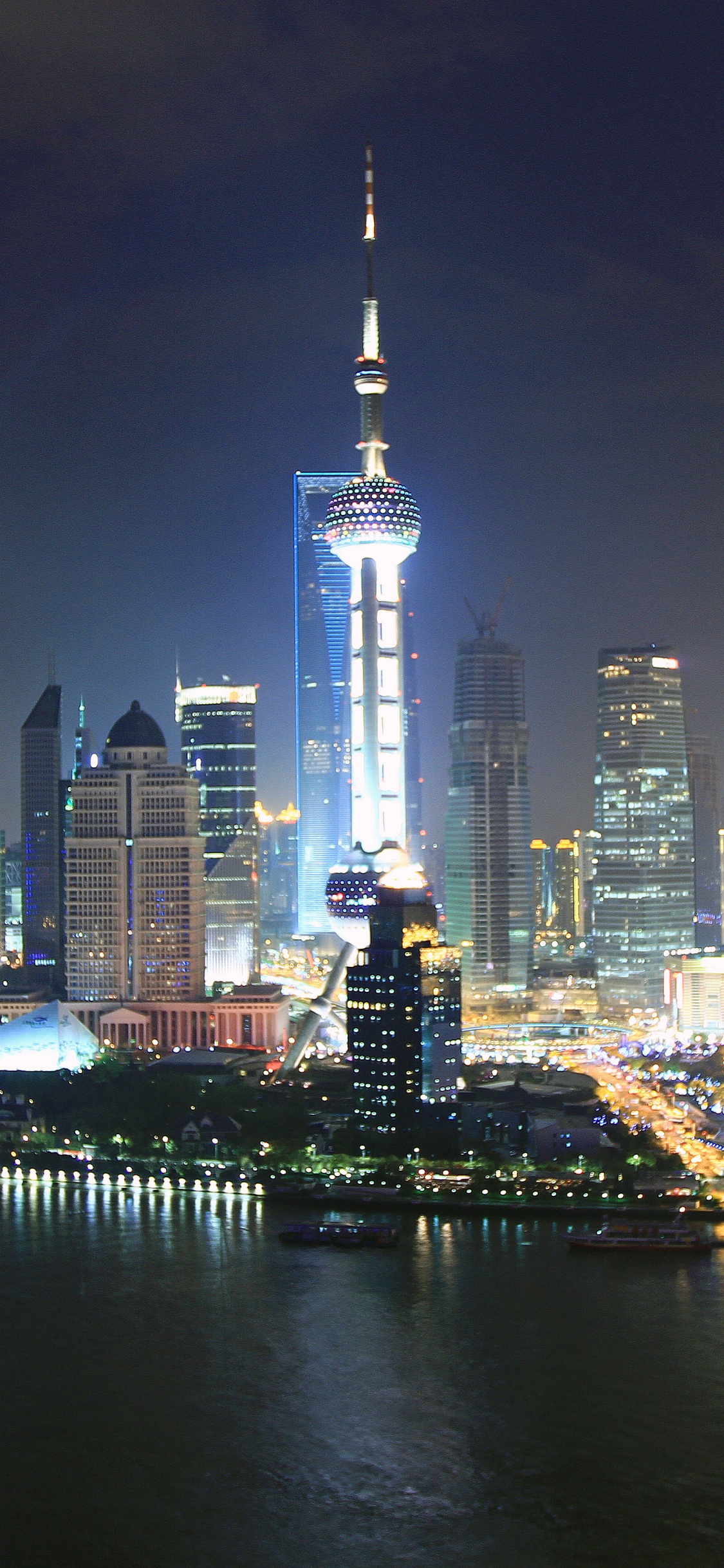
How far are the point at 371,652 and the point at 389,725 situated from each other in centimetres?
150

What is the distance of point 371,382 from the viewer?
3309 centimetres

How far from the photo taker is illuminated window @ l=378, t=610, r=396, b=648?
3412 cm

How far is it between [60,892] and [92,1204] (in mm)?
19071

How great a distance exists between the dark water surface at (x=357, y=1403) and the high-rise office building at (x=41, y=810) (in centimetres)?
2597

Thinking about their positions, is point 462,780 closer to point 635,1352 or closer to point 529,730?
point 529,730

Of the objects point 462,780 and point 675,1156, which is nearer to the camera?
point 675,1156

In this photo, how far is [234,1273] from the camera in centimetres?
1675

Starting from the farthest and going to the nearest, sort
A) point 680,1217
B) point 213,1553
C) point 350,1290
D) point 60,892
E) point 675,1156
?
point 60,892 → point 675,1156 → point 680,1217 → point 350,1290 → point 213,1553

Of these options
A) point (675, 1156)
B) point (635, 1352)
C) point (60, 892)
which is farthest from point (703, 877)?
point (635, 1352)

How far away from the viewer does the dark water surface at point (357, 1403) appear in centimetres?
1104

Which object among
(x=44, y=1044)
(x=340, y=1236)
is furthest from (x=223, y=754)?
(x=340, y=1236)

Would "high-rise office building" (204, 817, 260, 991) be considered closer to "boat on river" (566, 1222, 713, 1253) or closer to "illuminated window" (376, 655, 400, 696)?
"illuminated window" (376, 655, 400, 696)

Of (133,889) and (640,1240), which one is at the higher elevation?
(133,889)

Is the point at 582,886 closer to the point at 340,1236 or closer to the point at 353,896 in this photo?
the point at 353,896
